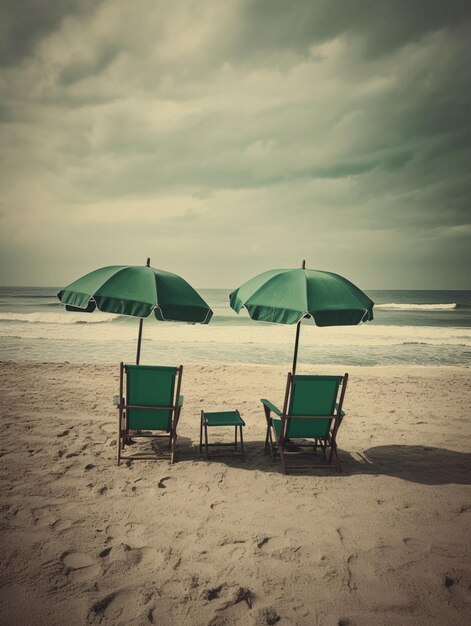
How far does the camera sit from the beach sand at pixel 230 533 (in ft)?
7.81

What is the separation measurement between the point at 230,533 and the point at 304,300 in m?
2.44

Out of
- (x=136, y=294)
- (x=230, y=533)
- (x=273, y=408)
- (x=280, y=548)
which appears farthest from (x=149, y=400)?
(x=280, y=548)

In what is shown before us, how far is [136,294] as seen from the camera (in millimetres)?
4262

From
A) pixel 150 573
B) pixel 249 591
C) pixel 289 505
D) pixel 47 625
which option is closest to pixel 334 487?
pixel 289 505

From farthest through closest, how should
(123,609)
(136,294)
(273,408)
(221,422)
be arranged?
(221,422) → (273,408) → (136,294) → (123,609)

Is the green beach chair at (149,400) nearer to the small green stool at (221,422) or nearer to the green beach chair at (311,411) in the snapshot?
the small green stool at (221,422)

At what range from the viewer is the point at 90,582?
2531 millimetres

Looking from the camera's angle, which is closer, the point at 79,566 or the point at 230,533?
the point at 79,566

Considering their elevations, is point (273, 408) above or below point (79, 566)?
above

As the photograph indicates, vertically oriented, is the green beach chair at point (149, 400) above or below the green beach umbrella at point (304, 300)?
below

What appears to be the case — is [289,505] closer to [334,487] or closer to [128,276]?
[334,487]

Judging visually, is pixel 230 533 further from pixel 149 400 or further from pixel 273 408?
pixel 149 400

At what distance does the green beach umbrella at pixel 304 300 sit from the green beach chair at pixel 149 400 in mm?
1276

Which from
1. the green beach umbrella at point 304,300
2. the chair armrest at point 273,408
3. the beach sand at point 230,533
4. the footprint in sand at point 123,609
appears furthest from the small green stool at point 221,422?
the footprint in sand at point 123,609
